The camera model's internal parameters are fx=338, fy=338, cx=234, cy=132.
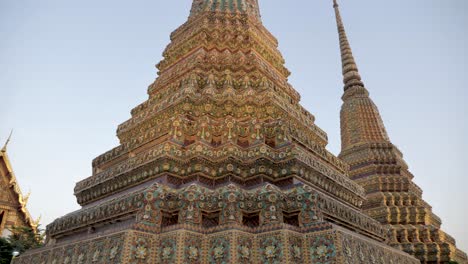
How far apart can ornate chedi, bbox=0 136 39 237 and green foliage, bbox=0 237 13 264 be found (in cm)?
564

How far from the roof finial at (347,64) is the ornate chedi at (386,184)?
664 millimetres

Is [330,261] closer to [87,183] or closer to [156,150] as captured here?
[156,150]

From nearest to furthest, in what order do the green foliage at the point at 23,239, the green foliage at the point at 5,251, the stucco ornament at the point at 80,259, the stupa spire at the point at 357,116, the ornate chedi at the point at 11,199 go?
the stucco ornament at the point at 80,259, the green foliage at the point at 5,251, the green foliage at the point at 23,239, the stupa spire at the point at 357,116, the ornate chedi at the point at 11,199

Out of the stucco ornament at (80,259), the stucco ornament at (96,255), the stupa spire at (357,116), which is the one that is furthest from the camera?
the stupa spire at (357,116)

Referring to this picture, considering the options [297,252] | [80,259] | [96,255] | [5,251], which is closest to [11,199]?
[5,251]

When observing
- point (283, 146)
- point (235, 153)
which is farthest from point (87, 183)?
point (283, 146)

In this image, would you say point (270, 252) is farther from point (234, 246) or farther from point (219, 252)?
point (219, 252)

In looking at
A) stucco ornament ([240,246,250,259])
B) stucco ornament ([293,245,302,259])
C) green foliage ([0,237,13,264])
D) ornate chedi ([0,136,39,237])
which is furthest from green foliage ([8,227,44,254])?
stucco ornament ([293,245,302,259])

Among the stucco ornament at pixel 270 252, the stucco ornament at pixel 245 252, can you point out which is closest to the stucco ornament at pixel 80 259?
the stucco ornament at pixel 245 252

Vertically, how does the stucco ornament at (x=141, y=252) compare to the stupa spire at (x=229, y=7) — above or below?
below

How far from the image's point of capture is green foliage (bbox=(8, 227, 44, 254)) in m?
17.6

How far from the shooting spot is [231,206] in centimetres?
611

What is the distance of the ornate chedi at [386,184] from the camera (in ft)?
55.6

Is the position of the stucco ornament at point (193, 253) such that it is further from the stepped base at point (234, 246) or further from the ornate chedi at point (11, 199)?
the ornate chedi at point (11, 199)
